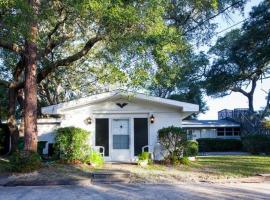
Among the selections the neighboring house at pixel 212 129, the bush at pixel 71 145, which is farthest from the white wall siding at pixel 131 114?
the neighboring house at pixel 212 129

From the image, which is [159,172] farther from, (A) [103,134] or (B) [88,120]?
(B) [88,120]

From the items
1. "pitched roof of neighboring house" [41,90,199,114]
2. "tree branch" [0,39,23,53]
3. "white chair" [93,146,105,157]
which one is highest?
"tree branch" [0,39,23,53]

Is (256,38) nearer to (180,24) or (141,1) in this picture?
(180,24)

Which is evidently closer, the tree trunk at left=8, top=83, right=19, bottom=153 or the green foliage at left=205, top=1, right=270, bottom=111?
the tree trunk at left=8, top=83, right=19, bottom=153

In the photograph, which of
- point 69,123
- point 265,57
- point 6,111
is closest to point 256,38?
point 265,57

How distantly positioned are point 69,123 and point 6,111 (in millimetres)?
5199

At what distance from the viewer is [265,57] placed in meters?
25.2

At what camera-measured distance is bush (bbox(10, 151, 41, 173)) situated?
14297 mm

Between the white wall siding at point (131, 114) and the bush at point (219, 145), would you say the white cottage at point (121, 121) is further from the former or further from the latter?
the bush at point (219, 145)

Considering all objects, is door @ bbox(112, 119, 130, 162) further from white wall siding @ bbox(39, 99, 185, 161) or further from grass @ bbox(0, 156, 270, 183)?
grass @ bbox(0, 156, 270, 183)

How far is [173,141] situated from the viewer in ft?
57.5

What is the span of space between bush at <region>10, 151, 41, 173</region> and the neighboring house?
31.8m

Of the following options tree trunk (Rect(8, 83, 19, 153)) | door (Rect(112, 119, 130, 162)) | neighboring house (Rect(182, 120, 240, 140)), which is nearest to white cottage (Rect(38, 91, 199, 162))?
door (Rect(112, 119, 130, 162))

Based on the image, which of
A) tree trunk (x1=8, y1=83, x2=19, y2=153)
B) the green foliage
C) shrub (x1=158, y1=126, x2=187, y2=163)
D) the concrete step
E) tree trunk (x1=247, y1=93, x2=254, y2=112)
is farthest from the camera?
tree trunk (x1=247, y1=93, x2=254, y2=112)
